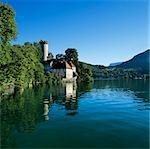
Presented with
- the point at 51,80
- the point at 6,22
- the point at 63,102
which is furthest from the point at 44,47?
the point at 63,102

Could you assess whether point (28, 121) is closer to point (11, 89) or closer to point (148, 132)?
point (148, 132)

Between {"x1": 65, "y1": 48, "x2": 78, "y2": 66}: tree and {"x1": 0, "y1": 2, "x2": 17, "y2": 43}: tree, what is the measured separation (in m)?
77.6

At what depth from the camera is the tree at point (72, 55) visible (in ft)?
383

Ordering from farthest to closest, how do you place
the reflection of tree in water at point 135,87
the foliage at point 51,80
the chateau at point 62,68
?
1. the chateau at point 62,68
2. the foliage at point 51,80
3. the reflection of tree in water at point 135,87

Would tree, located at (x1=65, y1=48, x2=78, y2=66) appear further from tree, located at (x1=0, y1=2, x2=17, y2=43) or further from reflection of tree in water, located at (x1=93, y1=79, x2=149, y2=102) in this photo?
tree, located at (x1=0, y1=2, x2=17, y2=43)

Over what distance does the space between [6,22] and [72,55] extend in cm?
7998

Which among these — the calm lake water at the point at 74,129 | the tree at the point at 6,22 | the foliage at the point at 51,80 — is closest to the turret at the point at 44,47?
the foliage at the point at 51,80

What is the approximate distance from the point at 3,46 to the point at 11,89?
11.7 meters

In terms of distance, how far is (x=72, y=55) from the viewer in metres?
118

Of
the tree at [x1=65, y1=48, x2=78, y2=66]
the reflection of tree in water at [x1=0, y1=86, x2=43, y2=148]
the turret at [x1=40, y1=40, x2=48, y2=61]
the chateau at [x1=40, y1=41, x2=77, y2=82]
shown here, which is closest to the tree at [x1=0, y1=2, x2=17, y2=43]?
the reflection of tree in water at [x1=0, y1=86, x2=43, y2=148]

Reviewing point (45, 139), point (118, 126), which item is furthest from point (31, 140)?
point (118, 126)

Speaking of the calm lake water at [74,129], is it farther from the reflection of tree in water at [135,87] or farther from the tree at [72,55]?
the tree at [72,55]

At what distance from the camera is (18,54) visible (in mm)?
50562

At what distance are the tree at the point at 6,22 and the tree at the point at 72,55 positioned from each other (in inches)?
3054
